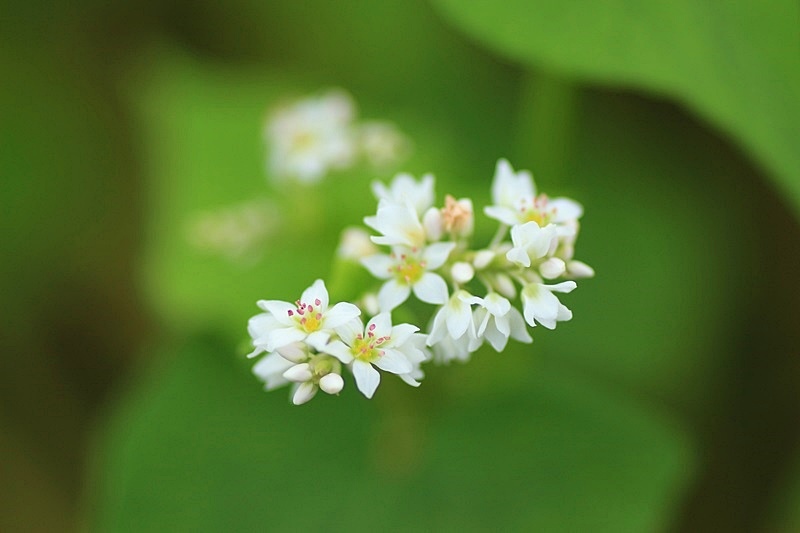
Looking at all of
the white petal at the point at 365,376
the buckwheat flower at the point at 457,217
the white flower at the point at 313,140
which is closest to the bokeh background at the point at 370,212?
the white flower at the point at 313,140

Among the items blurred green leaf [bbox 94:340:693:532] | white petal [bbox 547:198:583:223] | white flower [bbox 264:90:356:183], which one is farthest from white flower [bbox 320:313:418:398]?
white flower [bbox 264:90:356:183]

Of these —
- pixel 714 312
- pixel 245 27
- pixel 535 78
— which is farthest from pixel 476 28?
pixel 245 27

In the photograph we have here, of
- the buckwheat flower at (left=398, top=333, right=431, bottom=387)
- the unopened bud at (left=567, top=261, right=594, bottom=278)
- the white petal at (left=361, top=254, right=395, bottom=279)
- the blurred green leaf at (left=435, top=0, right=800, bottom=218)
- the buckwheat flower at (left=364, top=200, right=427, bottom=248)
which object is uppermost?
the blurred green leaf at (left=435, top=0, right=800, bottom=218)

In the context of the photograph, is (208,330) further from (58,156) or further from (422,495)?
(58,156)

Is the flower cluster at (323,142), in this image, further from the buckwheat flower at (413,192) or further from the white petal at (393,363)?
the white petal at (393,363)

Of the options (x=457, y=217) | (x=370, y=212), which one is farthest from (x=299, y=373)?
(x=370, y=212)

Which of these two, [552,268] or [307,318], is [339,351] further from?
[552,268]

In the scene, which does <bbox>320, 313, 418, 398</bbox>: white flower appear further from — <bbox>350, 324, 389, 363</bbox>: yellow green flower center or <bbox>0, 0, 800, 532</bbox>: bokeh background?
<bbox>0, 0, 800, 532</bbox>: bokeh background

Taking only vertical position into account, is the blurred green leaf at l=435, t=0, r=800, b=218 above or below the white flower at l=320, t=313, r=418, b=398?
above
